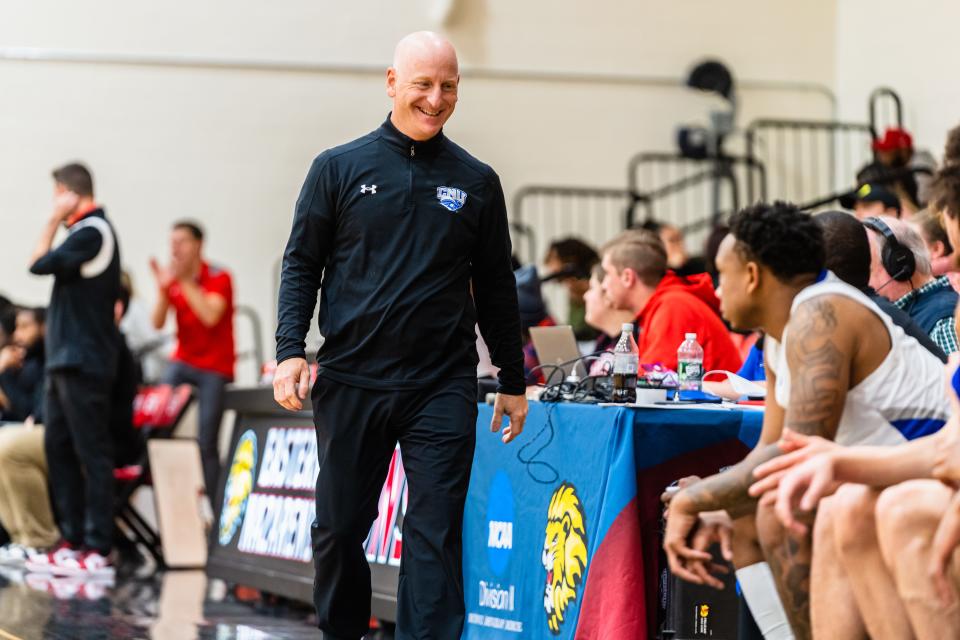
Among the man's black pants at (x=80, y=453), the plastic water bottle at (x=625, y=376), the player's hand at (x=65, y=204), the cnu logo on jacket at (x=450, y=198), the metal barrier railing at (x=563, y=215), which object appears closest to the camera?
the cnu logo on jacket at (x=450, y=198)

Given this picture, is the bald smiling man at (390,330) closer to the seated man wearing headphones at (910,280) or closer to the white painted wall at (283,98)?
the seated man wearing headphones at (910,280)

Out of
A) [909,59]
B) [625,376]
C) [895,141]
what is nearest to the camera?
[625,376]

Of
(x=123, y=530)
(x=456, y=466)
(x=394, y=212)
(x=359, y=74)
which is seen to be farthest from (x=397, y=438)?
(x=359, y=74)

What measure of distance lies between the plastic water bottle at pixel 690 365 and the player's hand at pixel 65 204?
4088mm

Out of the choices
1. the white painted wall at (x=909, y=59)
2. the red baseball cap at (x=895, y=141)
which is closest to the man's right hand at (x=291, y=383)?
the red baseball cap at (x=895, y=141)

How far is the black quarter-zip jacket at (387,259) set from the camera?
4090 millimetres

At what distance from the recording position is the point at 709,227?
12.4m

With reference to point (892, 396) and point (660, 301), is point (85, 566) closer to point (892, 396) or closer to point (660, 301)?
point (660, 301)

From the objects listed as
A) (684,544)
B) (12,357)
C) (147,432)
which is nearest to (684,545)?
(684,544)

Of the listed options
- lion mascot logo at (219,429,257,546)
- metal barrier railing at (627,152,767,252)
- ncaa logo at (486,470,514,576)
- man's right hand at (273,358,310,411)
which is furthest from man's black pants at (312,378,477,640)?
metal barrier railing at (627,152,767,252)

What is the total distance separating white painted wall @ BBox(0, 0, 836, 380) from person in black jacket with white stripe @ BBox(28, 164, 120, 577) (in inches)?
150

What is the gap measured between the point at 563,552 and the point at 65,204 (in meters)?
4.30

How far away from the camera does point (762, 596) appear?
367 cm

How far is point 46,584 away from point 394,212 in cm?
398
